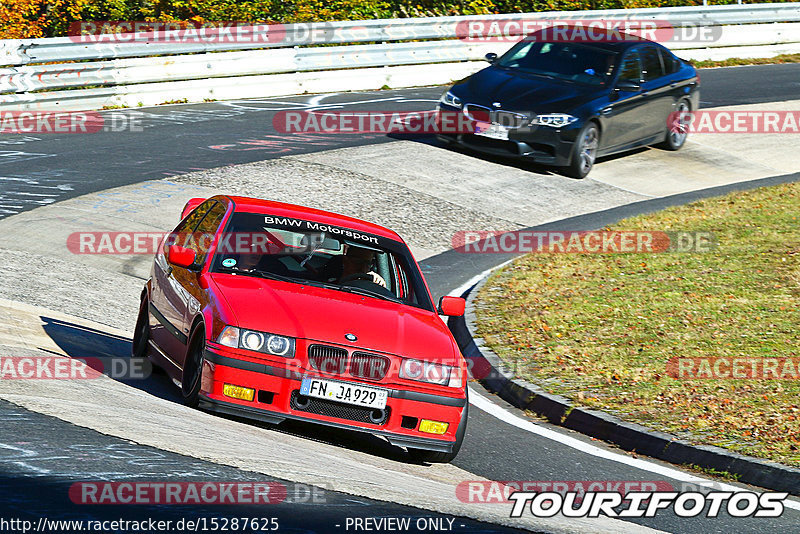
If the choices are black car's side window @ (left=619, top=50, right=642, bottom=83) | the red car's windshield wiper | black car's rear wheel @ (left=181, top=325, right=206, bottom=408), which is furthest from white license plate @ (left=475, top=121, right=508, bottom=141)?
black car's rear wheel @ (left=181, top=325, right=206, bottom=408)

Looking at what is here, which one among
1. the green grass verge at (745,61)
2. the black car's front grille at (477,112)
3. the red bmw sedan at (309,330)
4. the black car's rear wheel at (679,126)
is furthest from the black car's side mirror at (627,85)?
the red bmw sedan at (309,330)

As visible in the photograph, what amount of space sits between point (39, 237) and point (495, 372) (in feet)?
18.6

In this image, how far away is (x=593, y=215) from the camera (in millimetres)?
16359

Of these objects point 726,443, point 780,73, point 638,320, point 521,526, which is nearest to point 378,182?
point 638,320

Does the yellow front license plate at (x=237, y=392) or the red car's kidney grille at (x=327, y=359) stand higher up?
the red car's kidney grille at (x=327, y=359)

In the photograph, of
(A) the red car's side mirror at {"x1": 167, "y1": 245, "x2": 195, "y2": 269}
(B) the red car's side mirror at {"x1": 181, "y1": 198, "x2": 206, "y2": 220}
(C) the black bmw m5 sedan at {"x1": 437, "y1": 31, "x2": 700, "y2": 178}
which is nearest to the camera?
(A) the red car's side mirror at {"x1": 167, "y1": 245, "x2": 195, "y2": 269}

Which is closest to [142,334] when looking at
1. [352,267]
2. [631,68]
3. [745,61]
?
[352,267]

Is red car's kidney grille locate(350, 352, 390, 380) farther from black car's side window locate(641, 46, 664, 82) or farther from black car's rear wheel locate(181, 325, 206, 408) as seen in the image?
black car's side window locate(641, 46, 664, 82)

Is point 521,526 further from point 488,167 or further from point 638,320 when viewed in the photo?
point 488,167

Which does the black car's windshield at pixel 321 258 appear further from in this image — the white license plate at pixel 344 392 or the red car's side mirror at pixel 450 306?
the white license plate at pixel 344 392

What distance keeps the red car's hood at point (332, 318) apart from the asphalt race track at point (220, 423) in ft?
2.32

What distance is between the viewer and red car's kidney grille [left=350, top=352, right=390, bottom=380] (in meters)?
6.98

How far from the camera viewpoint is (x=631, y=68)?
59.3 ft

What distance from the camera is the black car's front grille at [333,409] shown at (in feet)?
22.7
